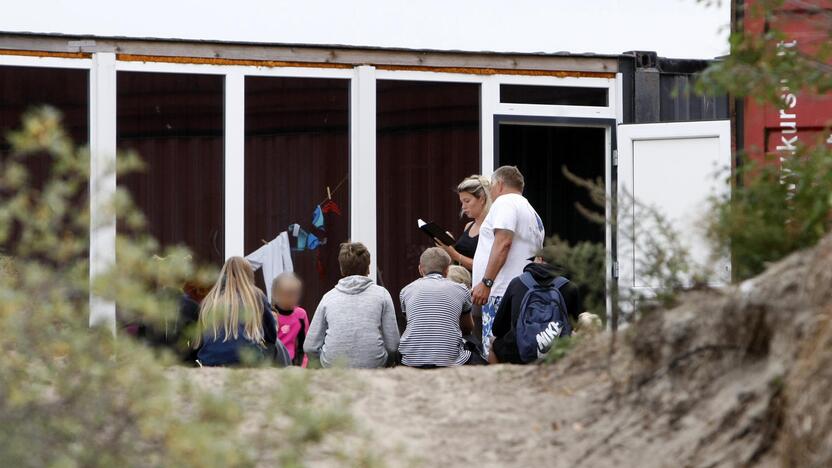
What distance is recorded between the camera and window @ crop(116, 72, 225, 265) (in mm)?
Result: 8977

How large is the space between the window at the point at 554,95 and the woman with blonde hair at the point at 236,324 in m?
3.96

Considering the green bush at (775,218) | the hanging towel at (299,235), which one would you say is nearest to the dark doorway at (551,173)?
the hanging towel at (299,235)

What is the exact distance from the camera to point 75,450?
Result: 3.36 meters

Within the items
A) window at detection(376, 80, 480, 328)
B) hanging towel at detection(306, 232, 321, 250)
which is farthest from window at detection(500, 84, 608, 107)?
hanging towel at detection(306, 232, 321, 250)

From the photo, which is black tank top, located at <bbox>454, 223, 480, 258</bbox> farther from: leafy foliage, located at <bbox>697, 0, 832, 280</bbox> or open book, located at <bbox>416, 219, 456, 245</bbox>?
leafy foliage, located at <bbox>697, 0, 832, 280</bbox>

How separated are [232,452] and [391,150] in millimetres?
6704

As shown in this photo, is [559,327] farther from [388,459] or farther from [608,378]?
[388,459]

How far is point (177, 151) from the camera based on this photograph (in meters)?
9.07

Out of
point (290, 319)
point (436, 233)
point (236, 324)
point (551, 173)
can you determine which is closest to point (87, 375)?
point (236, 324)

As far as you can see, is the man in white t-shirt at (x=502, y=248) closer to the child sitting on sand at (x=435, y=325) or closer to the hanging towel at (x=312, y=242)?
the child sitting on sand at (x=435, y=325)

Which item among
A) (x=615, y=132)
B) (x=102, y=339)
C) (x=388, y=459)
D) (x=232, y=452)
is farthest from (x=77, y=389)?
(x=615, y=132)

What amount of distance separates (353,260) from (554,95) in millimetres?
3378

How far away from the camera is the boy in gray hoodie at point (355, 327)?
267 inches

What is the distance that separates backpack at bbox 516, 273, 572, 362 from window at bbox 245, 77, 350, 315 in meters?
2.95
